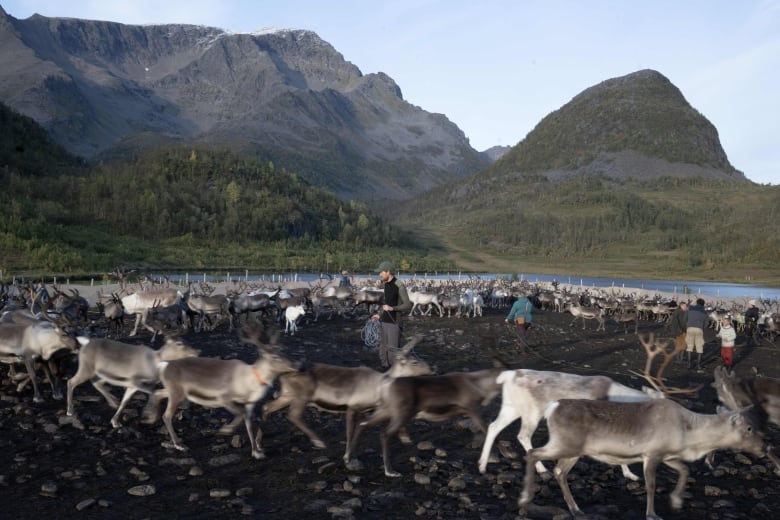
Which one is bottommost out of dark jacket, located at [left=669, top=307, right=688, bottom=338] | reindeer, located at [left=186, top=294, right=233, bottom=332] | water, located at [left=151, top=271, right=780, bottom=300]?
water, located at [left=151, top=271, right=780, bottom=300]

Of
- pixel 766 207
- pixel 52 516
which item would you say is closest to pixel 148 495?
pixel 52 516

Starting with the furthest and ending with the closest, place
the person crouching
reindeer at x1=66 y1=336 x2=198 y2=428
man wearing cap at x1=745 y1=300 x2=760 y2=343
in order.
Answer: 1. man wearing cap at x1=745 y1=300 x2=760 y2=343
2. the person crouching
3. reindeer at x1=66 y1=336 x2=198 y2=428

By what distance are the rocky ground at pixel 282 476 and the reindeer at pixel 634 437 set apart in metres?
0.41

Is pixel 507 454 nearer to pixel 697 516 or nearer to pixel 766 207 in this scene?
pixel 697 516

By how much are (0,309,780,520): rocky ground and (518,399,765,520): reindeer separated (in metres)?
0.41

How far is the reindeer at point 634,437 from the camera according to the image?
7.04 metres

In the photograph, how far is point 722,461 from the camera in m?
9.31

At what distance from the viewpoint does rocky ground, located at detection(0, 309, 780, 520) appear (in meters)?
6.91

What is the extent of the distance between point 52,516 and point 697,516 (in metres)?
6.97

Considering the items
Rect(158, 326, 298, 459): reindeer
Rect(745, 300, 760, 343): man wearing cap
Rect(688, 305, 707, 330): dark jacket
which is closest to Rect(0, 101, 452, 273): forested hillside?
Rect(158, 326, 298, 459): reindeer

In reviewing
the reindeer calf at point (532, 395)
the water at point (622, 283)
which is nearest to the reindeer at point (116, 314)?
the reindeer calf at point (532, 395)

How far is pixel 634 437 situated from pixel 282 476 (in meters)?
4.20

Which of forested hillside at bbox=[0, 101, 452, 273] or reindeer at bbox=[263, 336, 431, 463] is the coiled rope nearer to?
reindeer at bbox=[263, 336, 431, 463]

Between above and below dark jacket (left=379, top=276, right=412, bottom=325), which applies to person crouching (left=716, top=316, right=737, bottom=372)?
below
